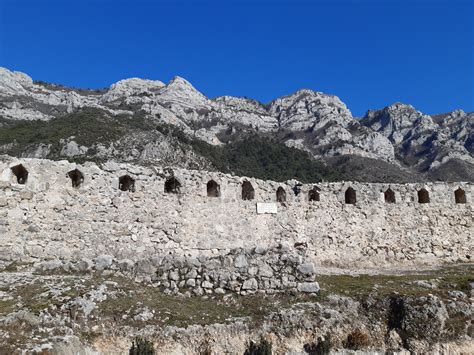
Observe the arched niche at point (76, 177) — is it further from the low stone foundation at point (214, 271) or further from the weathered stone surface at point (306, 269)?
the weathered stone surface at point (306, 269)

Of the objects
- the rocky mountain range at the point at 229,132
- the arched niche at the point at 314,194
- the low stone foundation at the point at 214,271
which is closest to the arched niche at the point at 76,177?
the low stone foundation at the point at 214,271

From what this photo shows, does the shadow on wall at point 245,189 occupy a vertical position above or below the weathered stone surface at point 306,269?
above

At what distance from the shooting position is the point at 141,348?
31.2ft

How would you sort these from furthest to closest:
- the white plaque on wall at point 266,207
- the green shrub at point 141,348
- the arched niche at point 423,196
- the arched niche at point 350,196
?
the arched niche at point 423,196 < the arched niche at point 350,196 < the white plaque on wall at point 266,207 < the green shrub at point 141,348

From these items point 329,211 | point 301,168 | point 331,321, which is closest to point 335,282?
point 331,321

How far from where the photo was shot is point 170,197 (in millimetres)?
18281

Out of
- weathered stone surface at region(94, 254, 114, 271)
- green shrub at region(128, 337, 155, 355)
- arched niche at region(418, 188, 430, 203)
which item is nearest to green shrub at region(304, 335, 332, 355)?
green shrub at region(128, 337, 155, 355)

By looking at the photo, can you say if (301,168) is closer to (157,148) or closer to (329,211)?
(157,148)

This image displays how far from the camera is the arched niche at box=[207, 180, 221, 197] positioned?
19391mm

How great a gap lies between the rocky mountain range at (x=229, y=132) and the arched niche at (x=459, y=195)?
38.9m

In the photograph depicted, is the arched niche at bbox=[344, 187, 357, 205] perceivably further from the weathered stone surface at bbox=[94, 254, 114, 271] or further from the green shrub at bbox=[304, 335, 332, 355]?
the weathered stone surface at bbox=[94, 254, 114, 271]

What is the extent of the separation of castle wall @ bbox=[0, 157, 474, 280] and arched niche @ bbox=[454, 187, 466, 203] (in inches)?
9.1

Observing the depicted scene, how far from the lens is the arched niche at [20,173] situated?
51.4 ft

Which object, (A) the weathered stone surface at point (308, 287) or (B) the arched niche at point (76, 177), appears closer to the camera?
(A) the weathered stone surface at point (308, 287)
